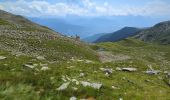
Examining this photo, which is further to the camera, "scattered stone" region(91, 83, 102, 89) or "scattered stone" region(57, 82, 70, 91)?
"scattered stone" region(91, 83, 102, 89)

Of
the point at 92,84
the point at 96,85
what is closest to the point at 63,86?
the point at 92,84

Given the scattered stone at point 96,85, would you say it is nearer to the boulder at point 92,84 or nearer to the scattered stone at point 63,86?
the boulder at point 92,84

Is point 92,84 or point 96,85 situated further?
point 92,84

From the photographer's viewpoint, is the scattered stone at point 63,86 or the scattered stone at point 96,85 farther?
the scattered stone at point 96,85

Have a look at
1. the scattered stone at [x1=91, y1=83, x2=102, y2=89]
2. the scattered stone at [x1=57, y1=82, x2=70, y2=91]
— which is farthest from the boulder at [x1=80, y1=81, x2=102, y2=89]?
the scattered stone at [x1=57, y1=82, x2=70, y2=91]

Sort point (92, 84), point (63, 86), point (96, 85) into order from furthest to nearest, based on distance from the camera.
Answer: point (92, 84), point (96, 85), point (63, 86)

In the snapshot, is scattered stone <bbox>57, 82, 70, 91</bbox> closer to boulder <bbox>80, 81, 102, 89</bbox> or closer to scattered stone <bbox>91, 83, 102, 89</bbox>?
boulder <bbox>80, 81, 102, 89</bbox>

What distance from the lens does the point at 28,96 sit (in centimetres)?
1209

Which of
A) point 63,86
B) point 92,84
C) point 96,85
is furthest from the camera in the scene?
point 92,84

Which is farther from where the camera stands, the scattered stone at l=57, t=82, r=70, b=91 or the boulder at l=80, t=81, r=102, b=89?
the boulder at l=80, t=81, r=102, b=89

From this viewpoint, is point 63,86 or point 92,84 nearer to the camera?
point 63,86

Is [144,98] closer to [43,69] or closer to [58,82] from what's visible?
[58,82]

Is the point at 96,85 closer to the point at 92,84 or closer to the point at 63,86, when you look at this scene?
the point at 92,84

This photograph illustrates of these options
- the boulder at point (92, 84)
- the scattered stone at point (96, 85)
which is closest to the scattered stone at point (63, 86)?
the boulder at point (92, 84)
